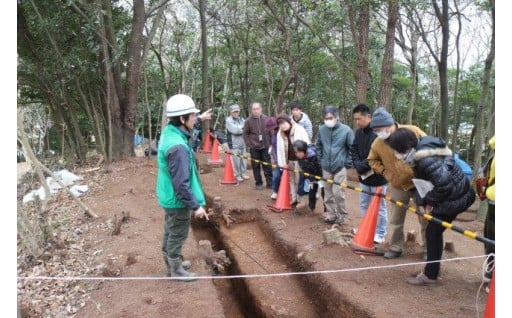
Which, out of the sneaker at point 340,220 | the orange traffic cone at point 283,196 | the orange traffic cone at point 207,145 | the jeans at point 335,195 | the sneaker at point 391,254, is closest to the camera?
the sneaker at point 391,254

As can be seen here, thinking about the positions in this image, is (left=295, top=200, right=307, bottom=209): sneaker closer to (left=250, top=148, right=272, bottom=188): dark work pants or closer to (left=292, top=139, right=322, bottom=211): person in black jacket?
(left=292, top=139, right=322, bottom=211): person in black jacket

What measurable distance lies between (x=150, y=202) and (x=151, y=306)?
4.37 meters

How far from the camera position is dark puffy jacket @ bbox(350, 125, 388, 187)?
5441 millimetres

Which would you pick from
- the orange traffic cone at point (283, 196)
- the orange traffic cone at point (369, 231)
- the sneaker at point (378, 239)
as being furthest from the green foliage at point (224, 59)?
the sneaker at point (378, 239)

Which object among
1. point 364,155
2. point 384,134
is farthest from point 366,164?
point 384,134

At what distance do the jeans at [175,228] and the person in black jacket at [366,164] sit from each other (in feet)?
8.47

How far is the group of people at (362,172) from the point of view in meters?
4.00

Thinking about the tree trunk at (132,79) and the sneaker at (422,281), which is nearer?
the sneaker at (422,281)

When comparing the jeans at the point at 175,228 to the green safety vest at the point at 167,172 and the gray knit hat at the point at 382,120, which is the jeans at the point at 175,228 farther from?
the gray knit hat at the point at 382,120

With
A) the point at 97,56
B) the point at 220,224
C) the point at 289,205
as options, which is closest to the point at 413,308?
the point at 289,205

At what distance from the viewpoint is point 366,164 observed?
5.38 m

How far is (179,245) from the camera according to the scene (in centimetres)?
451

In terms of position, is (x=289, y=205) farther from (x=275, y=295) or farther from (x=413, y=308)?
(x=413, y=308)

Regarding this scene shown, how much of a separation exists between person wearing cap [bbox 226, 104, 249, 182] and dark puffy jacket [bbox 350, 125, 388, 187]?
457 cm
